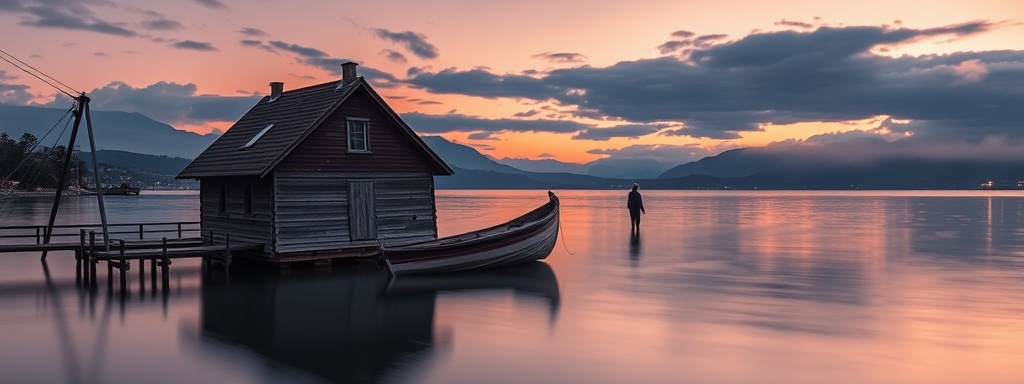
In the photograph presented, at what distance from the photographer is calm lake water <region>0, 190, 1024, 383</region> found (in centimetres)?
1361

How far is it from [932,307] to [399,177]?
1869 centimetres

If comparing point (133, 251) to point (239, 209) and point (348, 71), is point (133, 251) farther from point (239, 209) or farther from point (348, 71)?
point (348, 71)

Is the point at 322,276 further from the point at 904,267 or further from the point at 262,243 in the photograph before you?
the point at 904,267

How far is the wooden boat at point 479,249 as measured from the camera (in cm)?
2572

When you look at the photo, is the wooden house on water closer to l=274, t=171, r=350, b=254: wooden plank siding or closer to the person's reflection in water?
l=274, t=171, r=350, b=254: wooden plank siding

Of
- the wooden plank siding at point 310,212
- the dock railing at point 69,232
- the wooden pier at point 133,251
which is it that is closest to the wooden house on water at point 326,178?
the wooden plank siding at point 310,212

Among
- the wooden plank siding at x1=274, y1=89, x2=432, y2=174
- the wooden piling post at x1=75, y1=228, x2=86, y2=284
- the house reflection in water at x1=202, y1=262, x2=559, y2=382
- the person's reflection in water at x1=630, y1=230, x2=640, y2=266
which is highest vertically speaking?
the wooden plank siding at x1=274, y1=89, x2=432, y2=174

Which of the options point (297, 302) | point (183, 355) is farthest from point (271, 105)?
point (183, 355)

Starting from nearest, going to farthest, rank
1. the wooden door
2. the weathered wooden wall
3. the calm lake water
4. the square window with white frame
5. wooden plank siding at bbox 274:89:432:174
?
the calm lake water → the weathered wooden wall → wooden plank siding at bbox 274:89:432:174 → the wooden door → the square window with white frame

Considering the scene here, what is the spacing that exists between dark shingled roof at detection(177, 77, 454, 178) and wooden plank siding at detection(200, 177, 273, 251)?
0.63 metres

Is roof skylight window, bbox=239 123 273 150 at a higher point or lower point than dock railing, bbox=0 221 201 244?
higher

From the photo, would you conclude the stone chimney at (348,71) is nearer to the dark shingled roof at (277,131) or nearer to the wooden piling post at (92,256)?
the dark shingled roof at (277,131)

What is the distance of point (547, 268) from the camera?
3034cm

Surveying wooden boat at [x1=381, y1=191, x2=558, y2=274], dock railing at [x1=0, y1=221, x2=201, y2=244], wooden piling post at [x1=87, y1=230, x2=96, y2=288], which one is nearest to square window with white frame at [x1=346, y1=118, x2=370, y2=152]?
wooden boat at [x1=381, y1=191, x2=558, y2=274]
